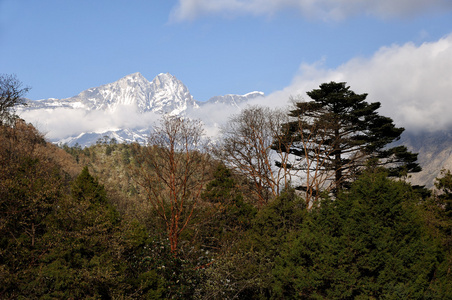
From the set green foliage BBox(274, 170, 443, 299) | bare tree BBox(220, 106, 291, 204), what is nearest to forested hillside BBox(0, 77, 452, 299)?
green foliage BBox(274, 170, 443, 299)

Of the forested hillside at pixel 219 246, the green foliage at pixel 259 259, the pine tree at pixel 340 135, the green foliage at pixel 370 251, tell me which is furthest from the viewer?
the pine tree at pixel 340 135

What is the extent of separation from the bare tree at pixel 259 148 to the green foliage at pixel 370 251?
53.5 ft

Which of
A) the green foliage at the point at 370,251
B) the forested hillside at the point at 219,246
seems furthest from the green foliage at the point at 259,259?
the green foliage at the point at 370,251

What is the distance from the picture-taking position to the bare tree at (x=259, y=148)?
32.2m

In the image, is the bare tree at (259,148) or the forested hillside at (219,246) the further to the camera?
the bare tree at (259,148)

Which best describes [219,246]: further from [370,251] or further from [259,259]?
[370,251]

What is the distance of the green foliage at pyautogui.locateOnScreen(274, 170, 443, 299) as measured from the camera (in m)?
13.1

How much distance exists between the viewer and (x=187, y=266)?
18.3 m

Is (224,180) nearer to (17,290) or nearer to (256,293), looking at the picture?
(256,293)

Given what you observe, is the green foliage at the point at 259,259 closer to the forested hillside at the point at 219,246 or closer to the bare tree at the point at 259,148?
the forested hillside at the point at 219,246

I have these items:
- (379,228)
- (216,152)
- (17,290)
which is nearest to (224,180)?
(216,152)

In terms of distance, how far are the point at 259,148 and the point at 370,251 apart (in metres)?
19.5

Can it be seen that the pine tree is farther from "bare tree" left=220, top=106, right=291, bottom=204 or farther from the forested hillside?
the forested hillside

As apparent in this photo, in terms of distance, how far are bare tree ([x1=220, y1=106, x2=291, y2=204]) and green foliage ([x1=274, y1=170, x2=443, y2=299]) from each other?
16297mm
